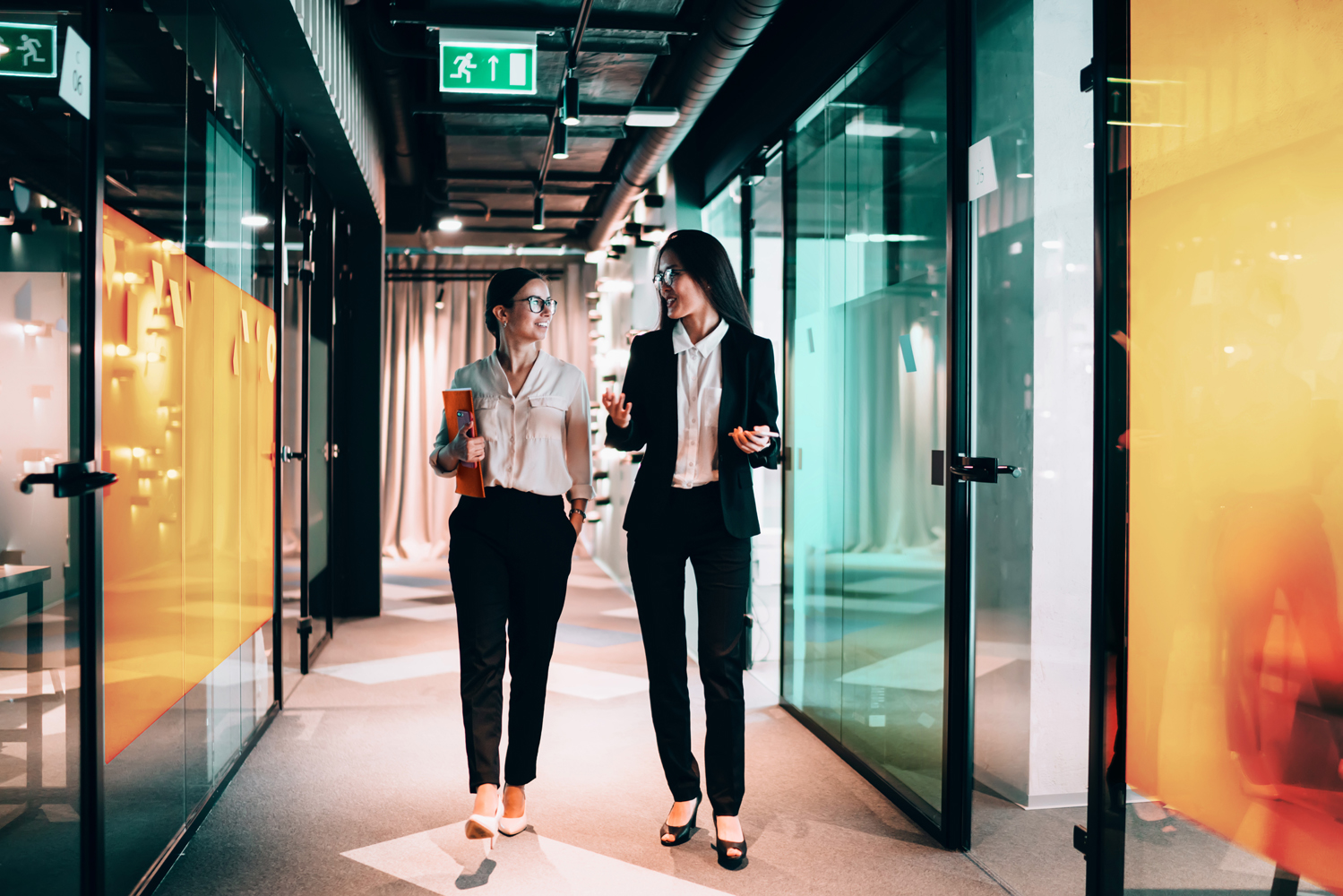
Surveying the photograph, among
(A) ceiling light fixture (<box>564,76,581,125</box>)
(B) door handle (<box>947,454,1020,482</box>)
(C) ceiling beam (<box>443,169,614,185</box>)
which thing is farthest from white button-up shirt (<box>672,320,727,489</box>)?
(C) ceiling beam (<box>443,169,614,185</box>)

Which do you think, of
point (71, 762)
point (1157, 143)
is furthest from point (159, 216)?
point (1157, 143)

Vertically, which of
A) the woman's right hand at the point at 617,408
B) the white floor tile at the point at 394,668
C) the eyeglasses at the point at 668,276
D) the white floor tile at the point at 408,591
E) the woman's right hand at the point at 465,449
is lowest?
the white floor tile at the point at 408,591

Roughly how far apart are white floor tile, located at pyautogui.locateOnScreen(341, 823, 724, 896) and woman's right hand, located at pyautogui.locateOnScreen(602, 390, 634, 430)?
3.74 ft

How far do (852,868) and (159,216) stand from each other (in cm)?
235

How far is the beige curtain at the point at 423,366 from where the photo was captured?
975 centimetres

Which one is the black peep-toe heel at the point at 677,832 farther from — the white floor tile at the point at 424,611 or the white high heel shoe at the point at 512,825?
the white floor tile at the point at 424,611

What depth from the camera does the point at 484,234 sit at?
9.29m

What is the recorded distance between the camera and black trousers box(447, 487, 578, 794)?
2.51m

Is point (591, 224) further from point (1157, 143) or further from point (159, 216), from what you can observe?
point (1157, 143)

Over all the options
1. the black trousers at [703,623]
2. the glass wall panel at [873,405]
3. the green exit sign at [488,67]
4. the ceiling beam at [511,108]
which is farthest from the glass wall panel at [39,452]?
the ceiling beam at [511,108]

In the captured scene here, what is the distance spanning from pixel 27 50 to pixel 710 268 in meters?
1.53

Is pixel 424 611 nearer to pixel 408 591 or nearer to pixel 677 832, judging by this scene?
pixel 408 591

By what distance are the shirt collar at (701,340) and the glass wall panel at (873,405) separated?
668mm

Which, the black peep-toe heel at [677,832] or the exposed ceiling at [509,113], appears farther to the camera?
the exposed ceiling at [509,113]
